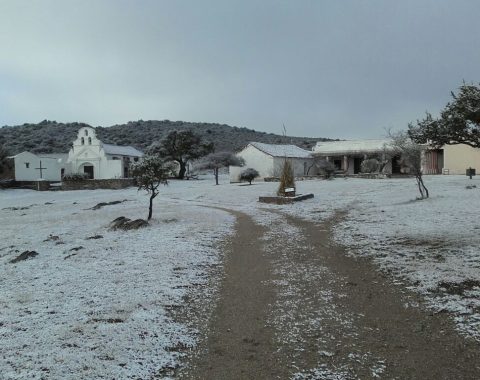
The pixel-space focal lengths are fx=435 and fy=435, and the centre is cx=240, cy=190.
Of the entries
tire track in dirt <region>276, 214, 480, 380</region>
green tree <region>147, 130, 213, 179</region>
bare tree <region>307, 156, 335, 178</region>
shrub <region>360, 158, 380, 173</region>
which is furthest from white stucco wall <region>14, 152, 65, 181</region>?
tire track in dirt <region>276, 214, 480, 380</region>

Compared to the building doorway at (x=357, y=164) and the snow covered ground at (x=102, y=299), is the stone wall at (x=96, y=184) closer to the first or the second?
the building doorway at (x=357, y=164)

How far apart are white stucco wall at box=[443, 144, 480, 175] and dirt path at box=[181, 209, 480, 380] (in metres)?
38.8

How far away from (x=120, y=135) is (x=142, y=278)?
85.1 meters

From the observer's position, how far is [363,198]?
23.2 metres

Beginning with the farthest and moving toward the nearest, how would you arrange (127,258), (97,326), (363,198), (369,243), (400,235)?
(363,198) → (400,235) → (369,243) → (127,258) → (97,326)

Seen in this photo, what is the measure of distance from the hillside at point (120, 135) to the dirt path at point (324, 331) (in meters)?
67.0

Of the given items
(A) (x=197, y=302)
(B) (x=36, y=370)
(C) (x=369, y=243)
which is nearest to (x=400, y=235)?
(C) (x=369, y=243)

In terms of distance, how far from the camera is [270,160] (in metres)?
48.6

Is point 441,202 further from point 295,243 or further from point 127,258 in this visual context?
point 127,258

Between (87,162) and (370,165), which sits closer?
(370,165)

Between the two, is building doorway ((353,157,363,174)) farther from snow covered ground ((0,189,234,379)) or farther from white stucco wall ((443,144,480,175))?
snow covered ground ((0,189,234,379))

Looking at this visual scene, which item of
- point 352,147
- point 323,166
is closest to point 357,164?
point 352,147

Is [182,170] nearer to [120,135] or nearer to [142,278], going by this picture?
[120,135]

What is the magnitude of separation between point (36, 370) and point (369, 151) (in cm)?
4742
